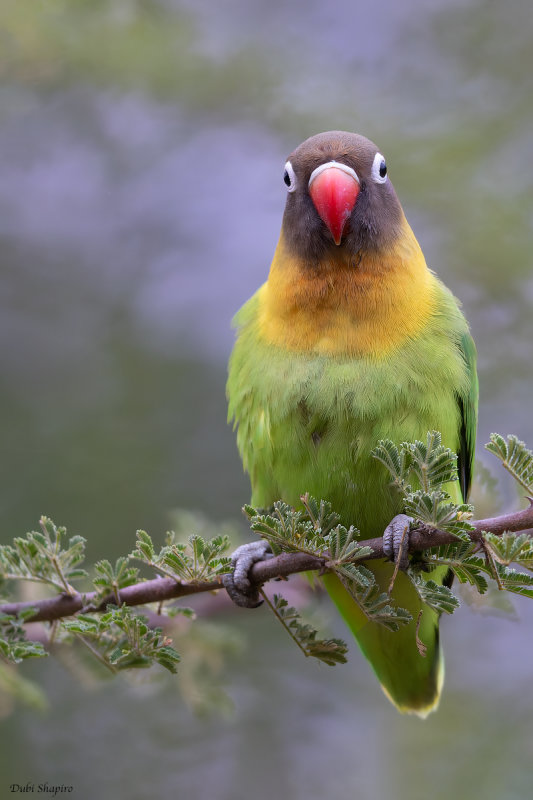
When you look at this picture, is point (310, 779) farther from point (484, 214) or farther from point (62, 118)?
point (62, 118)

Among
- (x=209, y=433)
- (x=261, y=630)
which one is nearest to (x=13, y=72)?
(x=209, y=433)

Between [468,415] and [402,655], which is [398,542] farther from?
[402,655]

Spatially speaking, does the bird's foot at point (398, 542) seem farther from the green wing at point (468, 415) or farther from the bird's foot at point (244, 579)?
the green wing at point (468, 415)

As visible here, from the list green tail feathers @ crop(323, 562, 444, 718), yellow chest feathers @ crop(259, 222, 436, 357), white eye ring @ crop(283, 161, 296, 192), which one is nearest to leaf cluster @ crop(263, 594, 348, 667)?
green tail feathers @ crop(323, 562, 444, 718)

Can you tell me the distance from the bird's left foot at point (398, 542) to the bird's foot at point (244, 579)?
44cm

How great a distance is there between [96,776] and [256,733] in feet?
2.66

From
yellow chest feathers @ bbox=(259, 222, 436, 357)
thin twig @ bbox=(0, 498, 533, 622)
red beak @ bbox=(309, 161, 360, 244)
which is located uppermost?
red beak @ bbox=(309, 161, 360, 244)

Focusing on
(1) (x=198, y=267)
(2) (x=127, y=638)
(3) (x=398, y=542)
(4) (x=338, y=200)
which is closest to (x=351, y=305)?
(4) (x=338, y=200)

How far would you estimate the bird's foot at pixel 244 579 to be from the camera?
215cm

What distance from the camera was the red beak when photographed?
2.29 m

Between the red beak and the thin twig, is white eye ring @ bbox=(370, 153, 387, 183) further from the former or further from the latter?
the thin twig

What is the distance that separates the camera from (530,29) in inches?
146

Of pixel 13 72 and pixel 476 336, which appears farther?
pixel 476 336

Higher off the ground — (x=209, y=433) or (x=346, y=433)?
(x=209, y=433)
